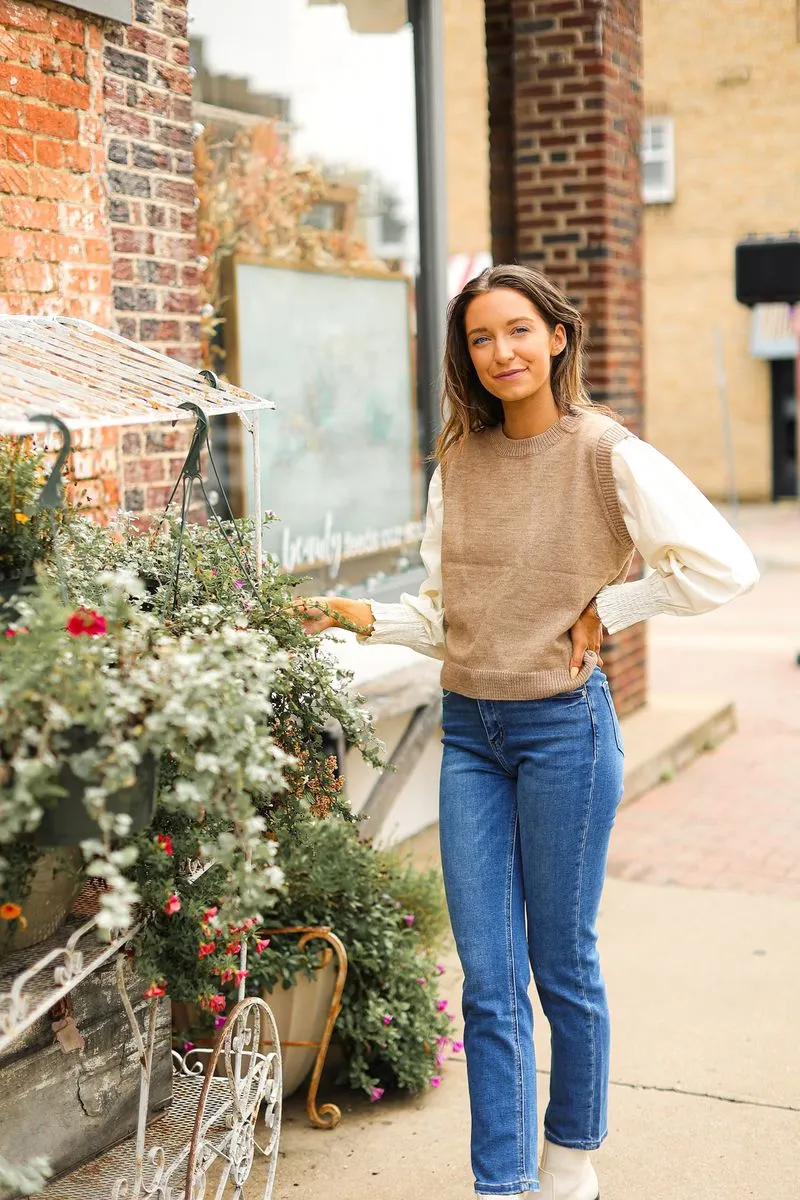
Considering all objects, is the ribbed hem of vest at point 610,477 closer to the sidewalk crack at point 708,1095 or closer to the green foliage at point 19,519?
the green foliage at point 19,519

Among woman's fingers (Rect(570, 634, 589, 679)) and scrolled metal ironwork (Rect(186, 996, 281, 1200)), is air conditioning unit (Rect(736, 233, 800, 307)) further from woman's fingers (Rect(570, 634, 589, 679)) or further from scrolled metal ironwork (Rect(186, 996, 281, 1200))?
scrolled metal ironwork (Rect(186, 996, 281, 1200))

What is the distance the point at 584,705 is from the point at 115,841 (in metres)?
0.99

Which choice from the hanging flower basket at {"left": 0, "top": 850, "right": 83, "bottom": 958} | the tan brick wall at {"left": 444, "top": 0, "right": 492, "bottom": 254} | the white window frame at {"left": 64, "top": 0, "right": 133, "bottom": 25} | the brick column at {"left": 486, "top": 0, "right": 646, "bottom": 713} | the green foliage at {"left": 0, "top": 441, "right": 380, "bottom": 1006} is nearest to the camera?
the green foliage at {"left": 0, "top": 441, "right": 380, "bottom": 1006}

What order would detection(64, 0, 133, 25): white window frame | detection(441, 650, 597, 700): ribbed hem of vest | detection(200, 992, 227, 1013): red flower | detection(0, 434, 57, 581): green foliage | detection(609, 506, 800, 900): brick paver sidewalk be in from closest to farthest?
detection(0, 434, 57, 581): green foliage → detection(200, 992, 227, 1013): red flower → detection(441, 650, 597, 700): ribbed hem of vest → detection(64, 0, 133, 25): white window frame → detection(609, 506, 800, 900): brick paver sidewalk

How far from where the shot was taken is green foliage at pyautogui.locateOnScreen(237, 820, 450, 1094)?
12.0 feet

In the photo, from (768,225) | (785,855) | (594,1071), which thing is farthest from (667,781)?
(768,225)

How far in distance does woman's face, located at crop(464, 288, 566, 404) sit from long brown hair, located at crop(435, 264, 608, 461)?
0.02 m

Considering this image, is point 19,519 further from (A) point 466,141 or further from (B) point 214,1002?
(A) point 466,141

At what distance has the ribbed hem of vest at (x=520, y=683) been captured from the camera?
2.82 meters

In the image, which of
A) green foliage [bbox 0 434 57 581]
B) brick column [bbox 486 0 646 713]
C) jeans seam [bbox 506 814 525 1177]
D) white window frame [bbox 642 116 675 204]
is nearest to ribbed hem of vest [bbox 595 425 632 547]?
jeans seam [bbox 506 814 525 1177]

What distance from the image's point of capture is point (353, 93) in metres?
5.92

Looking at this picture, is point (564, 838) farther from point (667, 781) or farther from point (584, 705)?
point (667, 781)

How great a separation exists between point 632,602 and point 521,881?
1.94ft

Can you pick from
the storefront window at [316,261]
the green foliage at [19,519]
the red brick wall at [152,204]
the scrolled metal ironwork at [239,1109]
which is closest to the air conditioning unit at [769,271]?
the storefront window at [316,261]
